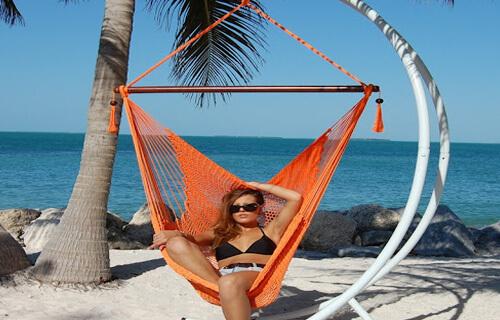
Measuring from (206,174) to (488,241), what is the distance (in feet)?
14.6

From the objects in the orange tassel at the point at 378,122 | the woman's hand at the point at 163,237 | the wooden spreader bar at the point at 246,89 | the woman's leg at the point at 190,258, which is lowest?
the woman's leg at the point at 190,258

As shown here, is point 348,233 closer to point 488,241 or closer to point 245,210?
point 488,241

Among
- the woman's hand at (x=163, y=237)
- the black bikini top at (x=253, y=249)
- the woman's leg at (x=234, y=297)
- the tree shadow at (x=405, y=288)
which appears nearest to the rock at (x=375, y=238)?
the tree shadow at (x=405, y=288)

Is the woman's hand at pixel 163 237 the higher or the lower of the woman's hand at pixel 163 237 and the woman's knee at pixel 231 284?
the higher

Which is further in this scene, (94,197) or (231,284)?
(94,197)

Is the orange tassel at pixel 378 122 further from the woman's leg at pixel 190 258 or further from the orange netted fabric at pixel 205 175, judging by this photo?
Answer: the woman's leg at pixel 190 258

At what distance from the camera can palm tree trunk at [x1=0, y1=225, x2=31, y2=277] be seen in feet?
10.4

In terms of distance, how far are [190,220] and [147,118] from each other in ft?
1.68

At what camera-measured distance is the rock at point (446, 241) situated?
512 cm

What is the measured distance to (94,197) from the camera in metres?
3.19

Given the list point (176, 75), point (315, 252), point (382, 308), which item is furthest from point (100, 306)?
point (315, 252)

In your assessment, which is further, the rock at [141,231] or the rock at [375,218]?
the rock at [375,218]

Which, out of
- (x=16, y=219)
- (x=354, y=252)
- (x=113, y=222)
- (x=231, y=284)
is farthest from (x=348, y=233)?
(x=231, y=284)

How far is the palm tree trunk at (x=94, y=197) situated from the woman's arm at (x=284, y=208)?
44.3 inches
